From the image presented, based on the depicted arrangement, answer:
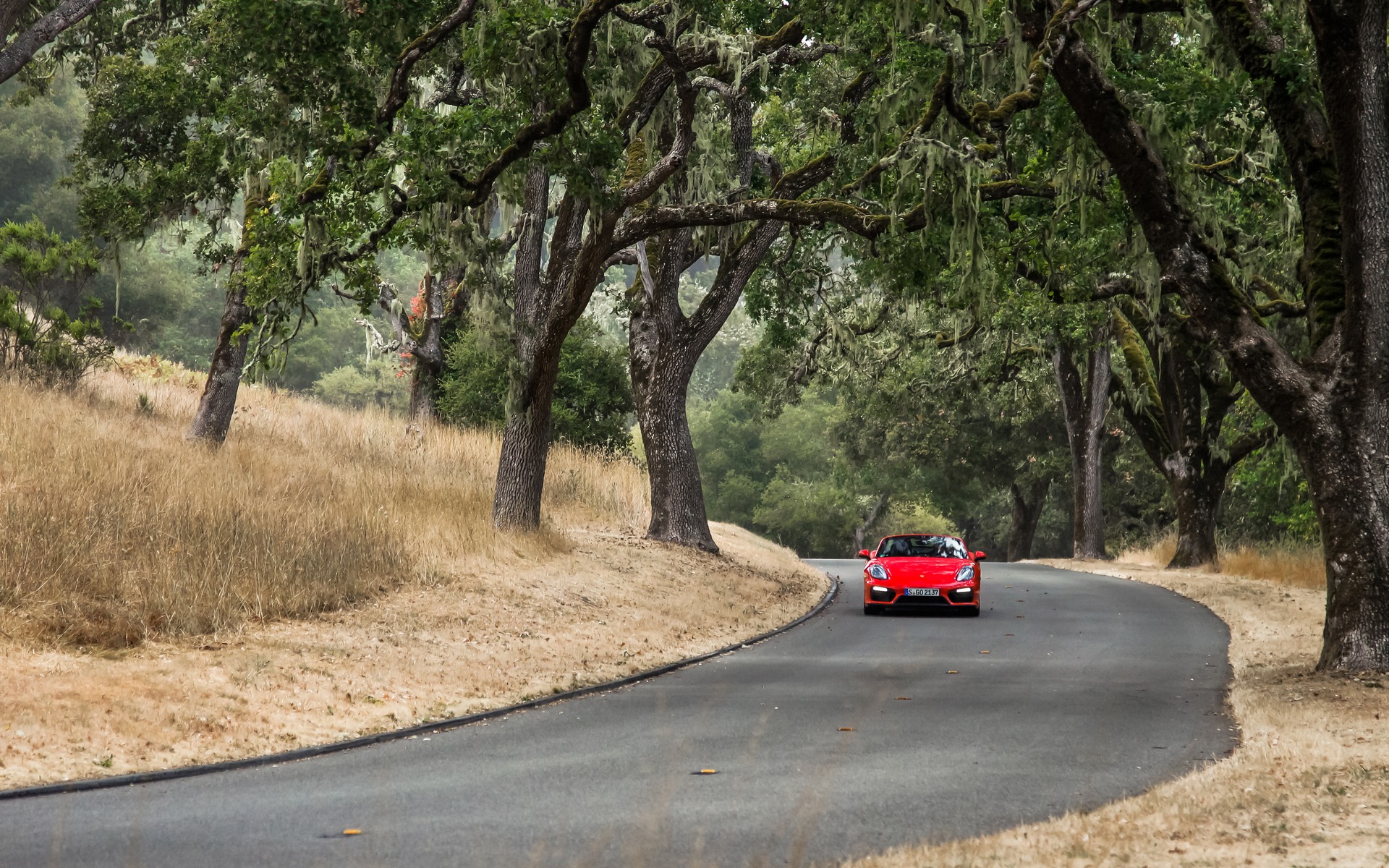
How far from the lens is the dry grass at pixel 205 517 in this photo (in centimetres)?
1134

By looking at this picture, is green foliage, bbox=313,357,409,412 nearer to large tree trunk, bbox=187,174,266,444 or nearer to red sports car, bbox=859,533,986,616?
large tree trunk, bbox=187,174,266,444

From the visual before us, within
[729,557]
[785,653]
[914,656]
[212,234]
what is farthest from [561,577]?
[212,234]

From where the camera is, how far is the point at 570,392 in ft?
102

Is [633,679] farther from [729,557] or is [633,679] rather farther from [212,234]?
[212,234]

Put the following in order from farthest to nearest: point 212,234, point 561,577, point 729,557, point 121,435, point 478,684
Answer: point 729,557 → point 212,234 → point 121,435 → point 561,577 → point 478,684

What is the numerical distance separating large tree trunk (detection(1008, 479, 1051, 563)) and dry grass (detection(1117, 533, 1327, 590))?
57.3 feet

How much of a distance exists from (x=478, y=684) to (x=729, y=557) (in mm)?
12227

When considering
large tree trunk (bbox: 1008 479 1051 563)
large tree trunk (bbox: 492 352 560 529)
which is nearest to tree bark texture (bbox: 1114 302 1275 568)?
large tree trunk (bbox: 492 352 560 529)

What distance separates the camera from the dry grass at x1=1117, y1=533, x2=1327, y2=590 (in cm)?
2438

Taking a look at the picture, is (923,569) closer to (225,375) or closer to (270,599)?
(270,599)

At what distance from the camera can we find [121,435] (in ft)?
62.6

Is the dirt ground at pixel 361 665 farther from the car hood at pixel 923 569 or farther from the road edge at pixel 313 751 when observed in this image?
the car hood at pixel 923 569

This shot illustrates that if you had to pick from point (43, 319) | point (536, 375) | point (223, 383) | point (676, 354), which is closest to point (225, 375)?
point (223, 383)

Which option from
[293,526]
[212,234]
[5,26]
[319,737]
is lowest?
[319,737]
